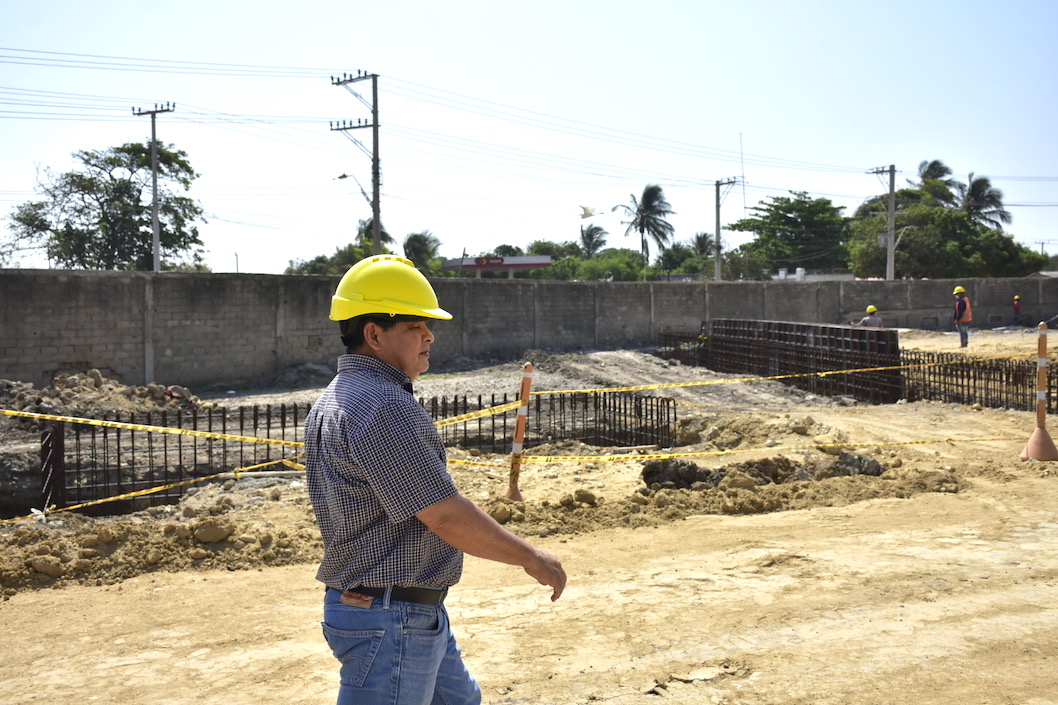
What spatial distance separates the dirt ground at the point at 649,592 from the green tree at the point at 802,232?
5499cm

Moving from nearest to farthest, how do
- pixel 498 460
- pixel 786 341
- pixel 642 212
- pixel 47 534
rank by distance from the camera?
1. pixel 47 534
2. pixel 498 460
3. pixel 786 341
4. pixel 642 212

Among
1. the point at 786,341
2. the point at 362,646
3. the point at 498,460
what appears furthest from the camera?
the point at 786,341

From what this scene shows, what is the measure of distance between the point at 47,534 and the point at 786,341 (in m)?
17.7

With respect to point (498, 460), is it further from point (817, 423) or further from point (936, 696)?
point (936, 696)

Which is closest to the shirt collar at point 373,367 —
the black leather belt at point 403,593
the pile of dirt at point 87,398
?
the black leather belt at point 403,593

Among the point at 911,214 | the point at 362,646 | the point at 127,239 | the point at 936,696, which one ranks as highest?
the point at 911,214

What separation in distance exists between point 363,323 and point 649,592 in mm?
3505

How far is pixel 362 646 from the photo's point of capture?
7.75ft

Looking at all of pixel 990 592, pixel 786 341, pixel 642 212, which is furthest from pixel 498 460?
pixel 642 212

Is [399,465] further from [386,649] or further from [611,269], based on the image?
[611,269]

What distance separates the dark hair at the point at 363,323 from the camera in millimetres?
2547

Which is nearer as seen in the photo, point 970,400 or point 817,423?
point 817,423

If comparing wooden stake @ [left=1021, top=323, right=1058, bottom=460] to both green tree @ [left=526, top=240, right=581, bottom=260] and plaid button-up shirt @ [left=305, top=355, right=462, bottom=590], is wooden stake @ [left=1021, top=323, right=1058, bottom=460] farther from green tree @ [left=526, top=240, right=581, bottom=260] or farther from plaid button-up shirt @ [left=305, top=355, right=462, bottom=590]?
green tree @ [left=526, top=240, right=581, bottom=260]

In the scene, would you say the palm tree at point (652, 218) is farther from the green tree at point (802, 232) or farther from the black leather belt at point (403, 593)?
the black leather belt at point (403, 593)
